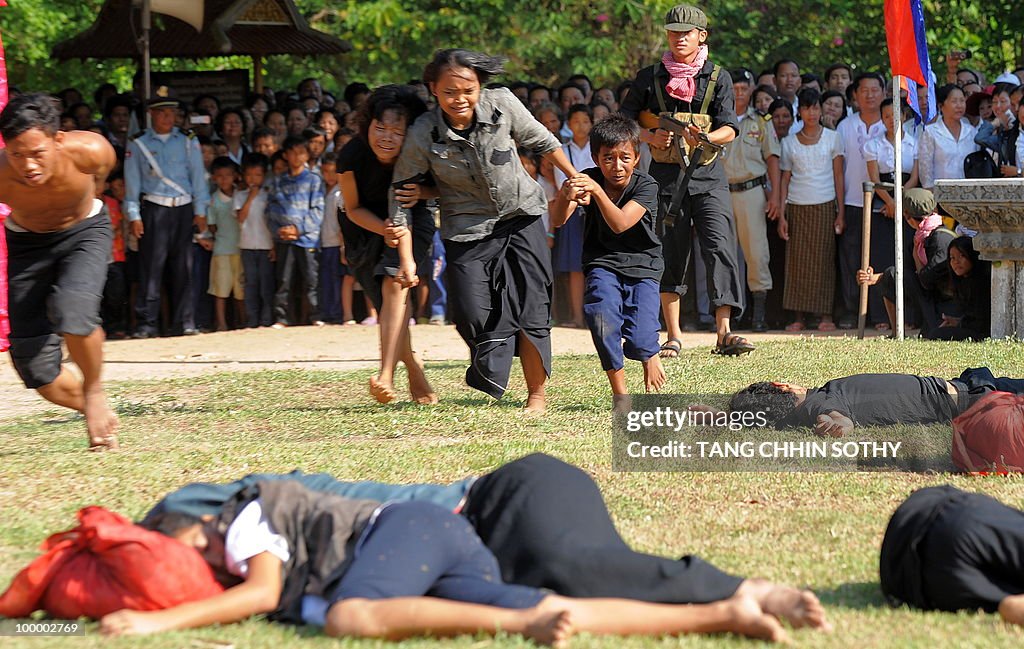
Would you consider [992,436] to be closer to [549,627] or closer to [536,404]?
[536,404]

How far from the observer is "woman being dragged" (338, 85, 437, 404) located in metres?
7.72

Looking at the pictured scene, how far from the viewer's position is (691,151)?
31.1 feet

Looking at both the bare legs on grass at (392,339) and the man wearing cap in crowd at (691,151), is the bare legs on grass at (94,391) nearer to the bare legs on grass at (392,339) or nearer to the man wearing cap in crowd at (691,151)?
the bare legs on grass at (392,339)

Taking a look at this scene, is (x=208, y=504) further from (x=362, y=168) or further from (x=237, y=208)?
(x=237, y=208)

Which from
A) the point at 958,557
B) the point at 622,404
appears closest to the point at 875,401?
the point at 622,404

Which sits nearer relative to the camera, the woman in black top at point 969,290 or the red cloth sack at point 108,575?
the red cloth sack at point 108,575

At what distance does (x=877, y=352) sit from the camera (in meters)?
9.49

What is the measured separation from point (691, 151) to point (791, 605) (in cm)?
595

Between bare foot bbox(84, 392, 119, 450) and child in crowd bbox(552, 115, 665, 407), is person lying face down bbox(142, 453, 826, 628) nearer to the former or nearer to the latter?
bare foot bbox(84, 392, 119, 450)

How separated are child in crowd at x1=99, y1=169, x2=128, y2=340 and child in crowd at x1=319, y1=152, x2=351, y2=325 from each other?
1829 millimetres

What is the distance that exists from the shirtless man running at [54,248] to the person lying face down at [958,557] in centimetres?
410

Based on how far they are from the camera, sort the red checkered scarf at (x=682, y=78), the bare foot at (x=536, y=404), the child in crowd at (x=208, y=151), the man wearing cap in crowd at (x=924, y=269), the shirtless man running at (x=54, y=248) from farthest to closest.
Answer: the child in crowd at (x=208, y=151)
the man wearing cap in crowd at (x=924, y=269)
the red checkered scarf at (x=682, y=78)
the bare foot at (x=536, y=404)
the shirtless man running at (x=54, y=248)

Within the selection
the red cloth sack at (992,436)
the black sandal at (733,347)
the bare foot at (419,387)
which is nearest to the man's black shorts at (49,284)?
the bare foot at (419,387)

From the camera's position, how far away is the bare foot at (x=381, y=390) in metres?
7.79
